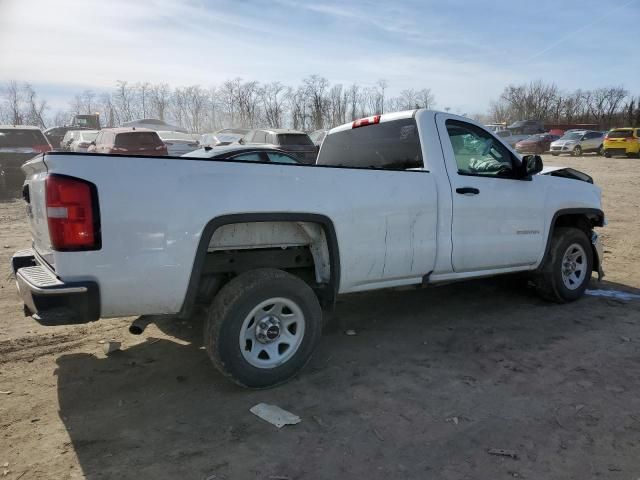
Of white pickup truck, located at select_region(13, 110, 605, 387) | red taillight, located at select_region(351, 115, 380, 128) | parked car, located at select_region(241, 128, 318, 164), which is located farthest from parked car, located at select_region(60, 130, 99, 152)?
white pickup truck, located at select_region(13, 110, 605, 387)

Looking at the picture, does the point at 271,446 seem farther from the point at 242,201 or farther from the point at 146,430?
the point at 242,201

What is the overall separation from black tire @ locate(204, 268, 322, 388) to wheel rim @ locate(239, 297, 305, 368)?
3 cm

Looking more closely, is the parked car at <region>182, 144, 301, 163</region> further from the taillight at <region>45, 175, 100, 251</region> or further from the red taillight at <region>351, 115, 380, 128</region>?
the taillight at <region>45, 175, 100, 251</region>

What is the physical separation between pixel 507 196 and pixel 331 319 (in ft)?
6.91

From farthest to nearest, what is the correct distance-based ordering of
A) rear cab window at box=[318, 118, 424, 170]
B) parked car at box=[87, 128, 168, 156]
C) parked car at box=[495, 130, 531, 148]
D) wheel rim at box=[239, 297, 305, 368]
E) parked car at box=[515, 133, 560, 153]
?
1. parked car at box=[495, 130, 531, 148]
2. parked car at box=[515, 133, 560, 153]
3. parked car at box=[87, 128, 168, 156]
4. rear cab window at box=[318, 118, 424, 170]
5. wheel rim at box=[239, 297, 305, 368]

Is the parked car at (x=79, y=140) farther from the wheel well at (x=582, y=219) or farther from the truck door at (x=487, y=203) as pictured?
the wheel well at (x=582, y=219)

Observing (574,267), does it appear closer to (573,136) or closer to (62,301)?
(62,301)

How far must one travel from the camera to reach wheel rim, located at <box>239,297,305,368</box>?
355 cm

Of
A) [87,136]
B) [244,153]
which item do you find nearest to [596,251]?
[244,153]

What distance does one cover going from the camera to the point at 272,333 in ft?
12.0

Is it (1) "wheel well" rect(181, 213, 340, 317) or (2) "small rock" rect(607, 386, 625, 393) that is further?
(2) "small rock" rect(607, 386, 625, 393)

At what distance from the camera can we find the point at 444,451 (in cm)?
292

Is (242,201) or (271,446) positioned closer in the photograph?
(271,446)

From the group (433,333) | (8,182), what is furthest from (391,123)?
(8,182)
